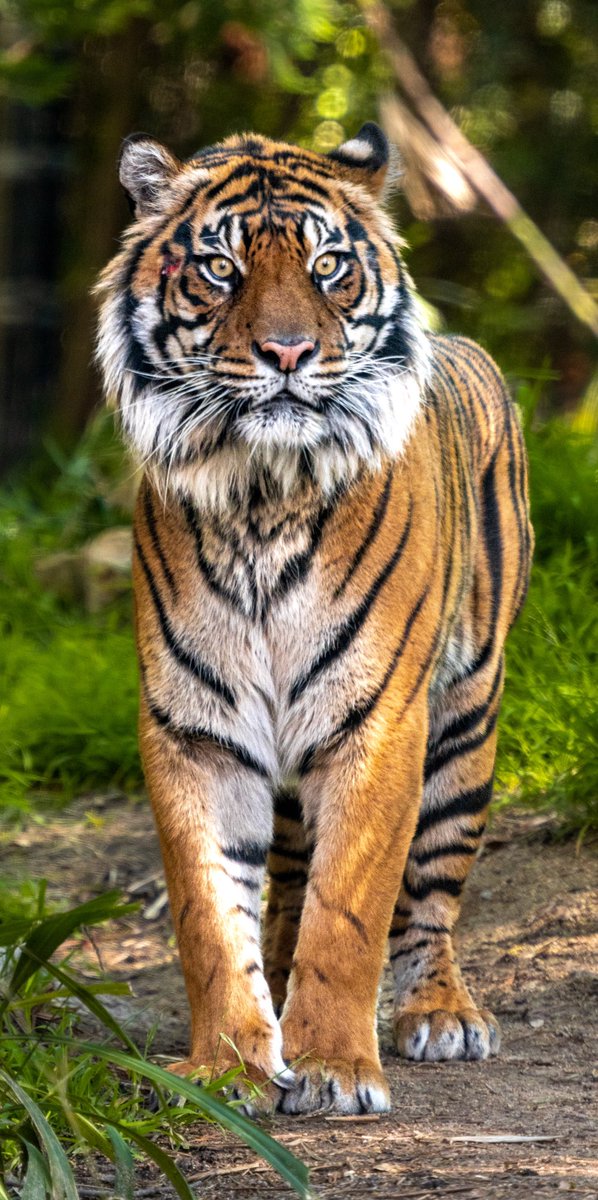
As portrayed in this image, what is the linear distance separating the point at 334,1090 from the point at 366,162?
1811 millimetres

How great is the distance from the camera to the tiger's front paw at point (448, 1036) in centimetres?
328

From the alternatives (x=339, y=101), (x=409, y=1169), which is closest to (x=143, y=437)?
(x=409, y=1169)

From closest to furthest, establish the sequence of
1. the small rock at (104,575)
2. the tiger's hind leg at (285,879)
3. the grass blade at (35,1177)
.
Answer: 1. the grass blade at (35,1177)
2. the tiger's hind leg at (285,879)
3. the small rock at (104,575)

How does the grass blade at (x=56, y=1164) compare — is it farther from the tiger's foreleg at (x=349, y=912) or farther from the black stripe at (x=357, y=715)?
the black stripe at (x=357, y=715)

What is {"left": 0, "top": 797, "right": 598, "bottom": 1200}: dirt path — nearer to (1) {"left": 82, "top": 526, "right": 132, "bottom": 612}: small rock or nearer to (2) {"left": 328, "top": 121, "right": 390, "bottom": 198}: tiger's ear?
(1) {"left": 82, "top": 526, "right": 132, "bottom": 612}: small rock

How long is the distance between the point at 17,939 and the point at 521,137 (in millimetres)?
7555

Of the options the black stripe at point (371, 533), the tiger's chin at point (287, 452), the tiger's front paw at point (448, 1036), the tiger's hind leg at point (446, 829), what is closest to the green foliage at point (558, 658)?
the tiger's hind leg at point (446, 829)

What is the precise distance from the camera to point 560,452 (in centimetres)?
556

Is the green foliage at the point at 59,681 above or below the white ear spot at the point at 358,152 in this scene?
below

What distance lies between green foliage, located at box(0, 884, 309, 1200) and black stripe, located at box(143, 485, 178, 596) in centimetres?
71

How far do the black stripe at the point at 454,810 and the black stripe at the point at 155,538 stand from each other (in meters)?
0.93

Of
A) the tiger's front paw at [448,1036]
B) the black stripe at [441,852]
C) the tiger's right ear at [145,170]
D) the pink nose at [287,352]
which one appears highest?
the tiger's right ear at [145,170]

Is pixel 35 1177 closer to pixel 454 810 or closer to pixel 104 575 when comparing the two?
pixel 454 810

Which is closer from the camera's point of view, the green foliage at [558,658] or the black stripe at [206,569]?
the black stripe at [206,569]
